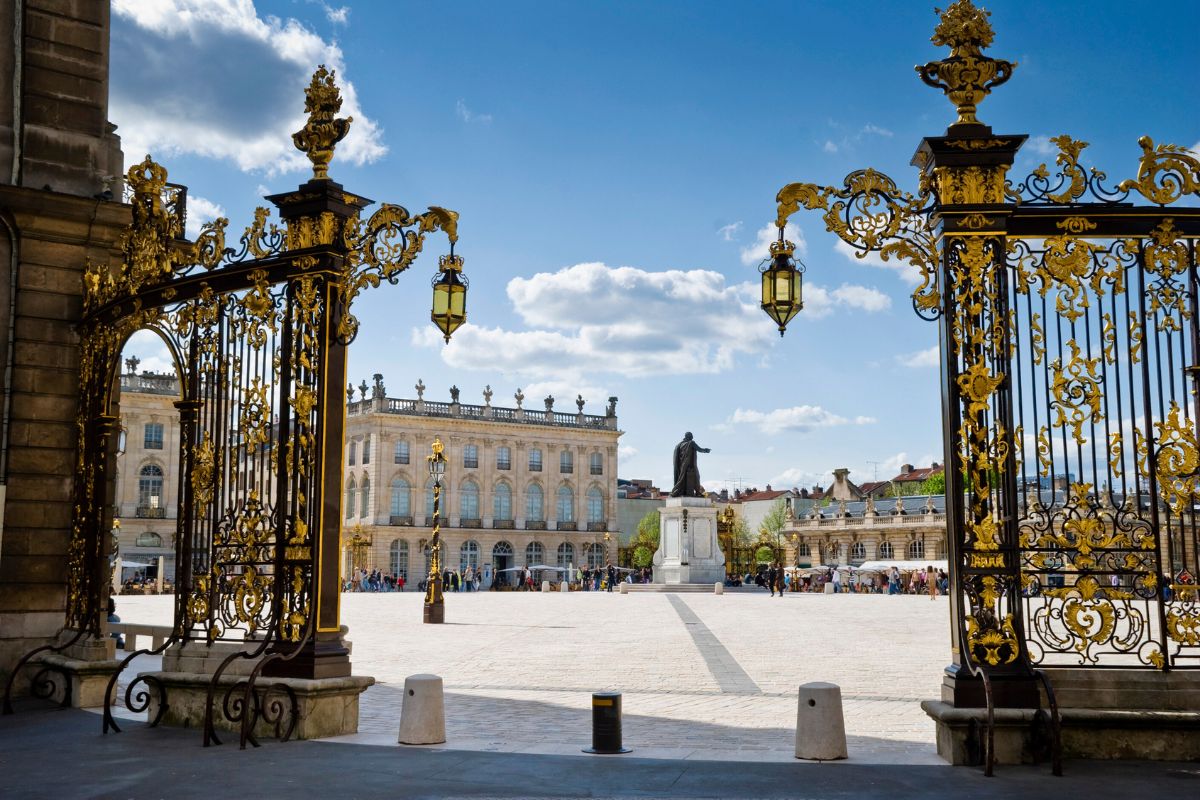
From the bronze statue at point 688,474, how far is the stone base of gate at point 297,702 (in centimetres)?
4392

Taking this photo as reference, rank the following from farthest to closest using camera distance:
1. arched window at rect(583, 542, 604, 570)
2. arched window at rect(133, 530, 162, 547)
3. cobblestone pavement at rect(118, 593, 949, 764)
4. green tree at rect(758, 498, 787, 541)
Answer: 1. green tree at rect(758, 498, 787, 541)
2. arched window at rect(583, 542, 604, 570)
3. arched window at rect(133, 530, 162, 547)
4. cobblestone pavement at rect(118, 593, 949, 764)


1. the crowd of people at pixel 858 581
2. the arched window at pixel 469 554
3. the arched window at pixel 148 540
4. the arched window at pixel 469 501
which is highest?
the arched window at pixel 469 501

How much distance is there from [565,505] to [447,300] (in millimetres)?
79746

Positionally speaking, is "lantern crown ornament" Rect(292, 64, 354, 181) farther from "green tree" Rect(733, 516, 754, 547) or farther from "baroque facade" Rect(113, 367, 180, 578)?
"green tree" Rect(733, 516, 754, 547)

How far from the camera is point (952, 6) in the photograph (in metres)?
8.94

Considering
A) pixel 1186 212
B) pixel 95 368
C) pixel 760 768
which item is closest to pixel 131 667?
pixel 95 368

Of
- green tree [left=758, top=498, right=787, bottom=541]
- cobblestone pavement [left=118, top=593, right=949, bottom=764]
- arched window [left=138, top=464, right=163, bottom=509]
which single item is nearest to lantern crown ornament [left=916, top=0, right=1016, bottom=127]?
cobblestone pavement [left=118, top=593, right=949, bottom=764]

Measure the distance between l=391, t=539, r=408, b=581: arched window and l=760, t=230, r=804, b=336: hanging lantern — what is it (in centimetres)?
7443

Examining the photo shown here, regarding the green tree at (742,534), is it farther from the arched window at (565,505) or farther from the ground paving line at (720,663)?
the ground paving line at (720,663)

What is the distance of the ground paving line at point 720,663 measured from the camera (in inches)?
579

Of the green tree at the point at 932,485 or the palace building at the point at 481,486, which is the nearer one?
the palace building at the point at 481,486

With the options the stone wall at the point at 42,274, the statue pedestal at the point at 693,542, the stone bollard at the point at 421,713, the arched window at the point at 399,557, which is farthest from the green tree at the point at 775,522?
the stone bollard at the point at 421,713

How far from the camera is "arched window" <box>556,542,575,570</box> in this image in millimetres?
89438

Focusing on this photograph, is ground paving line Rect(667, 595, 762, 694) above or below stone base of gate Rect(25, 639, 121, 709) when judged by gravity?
below
